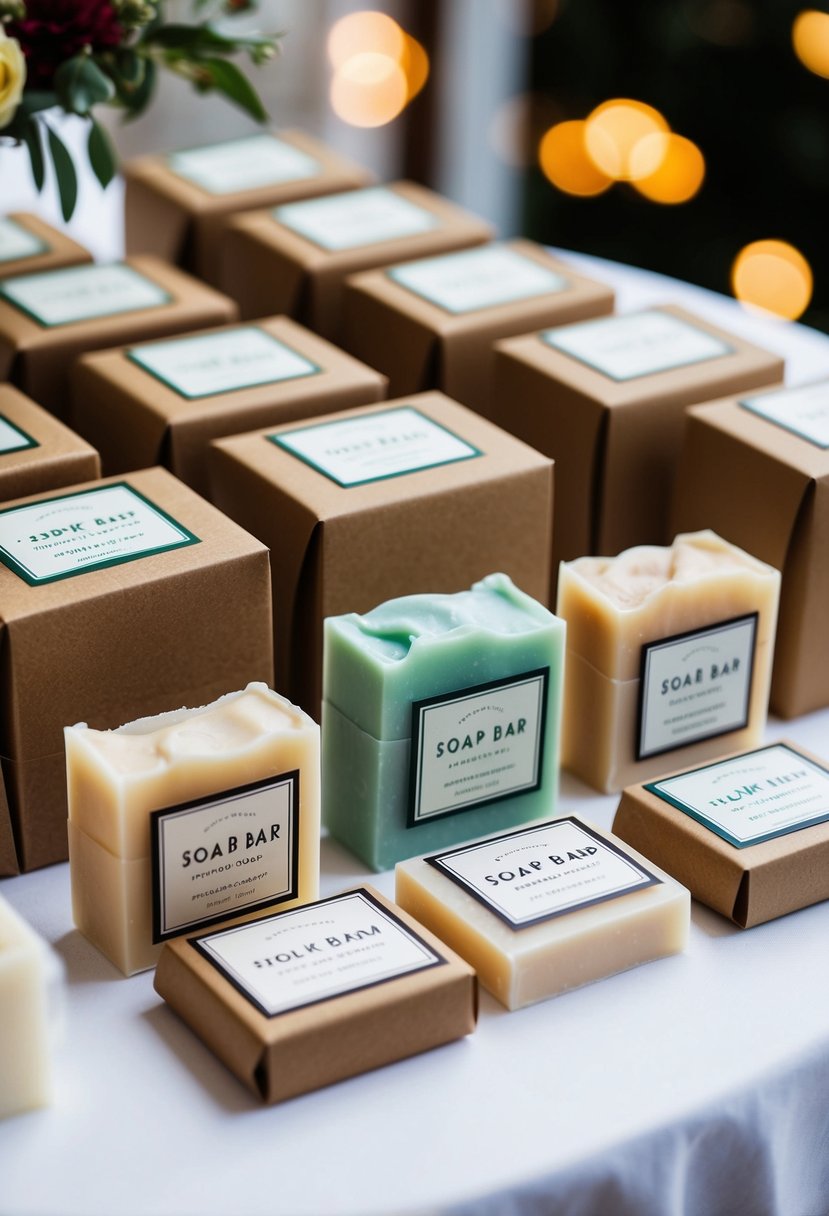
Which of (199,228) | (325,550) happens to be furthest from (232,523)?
(199,228)

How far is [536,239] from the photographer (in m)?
3.17

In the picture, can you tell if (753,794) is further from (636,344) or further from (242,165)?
(242,165)

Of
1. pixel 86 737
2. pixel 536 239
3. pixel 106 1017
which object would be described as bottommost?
pixel 536 239

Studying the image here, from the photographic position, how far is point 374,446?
3.74 feet

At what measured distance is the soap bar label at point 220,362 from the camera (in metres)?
1.22

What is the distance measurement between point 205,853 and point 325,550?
0.24m

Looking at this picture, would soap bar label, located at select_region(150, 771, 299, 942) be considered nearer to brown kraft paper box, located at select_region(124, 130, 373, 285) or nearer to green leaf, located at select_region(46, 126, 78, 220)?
green leaf, located at select_region(46, 126, 78, 220)

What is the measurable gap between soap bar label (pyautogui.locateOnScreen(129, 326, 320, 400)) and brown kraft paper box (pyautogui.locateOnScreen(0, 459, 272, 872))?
0.18 metres

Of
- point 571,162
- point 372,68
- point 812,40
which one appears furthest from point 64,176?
point 372,68

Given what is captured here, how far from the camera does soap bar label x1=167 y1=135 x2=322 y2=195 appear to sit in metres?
1.60

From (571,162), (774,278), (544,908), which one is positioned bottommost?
(774,278)

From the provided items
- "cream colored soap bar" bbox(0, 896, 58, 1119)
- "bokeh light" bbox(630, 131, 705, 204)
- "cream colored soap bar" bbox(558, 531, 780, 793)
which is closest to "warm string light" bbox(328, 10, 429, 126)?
"bokeh light" bbox(630, 131, 705, 204)

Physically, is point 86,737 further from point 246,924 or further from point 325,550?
point 325,550

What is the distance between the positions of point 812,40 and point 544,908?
2.10 m
